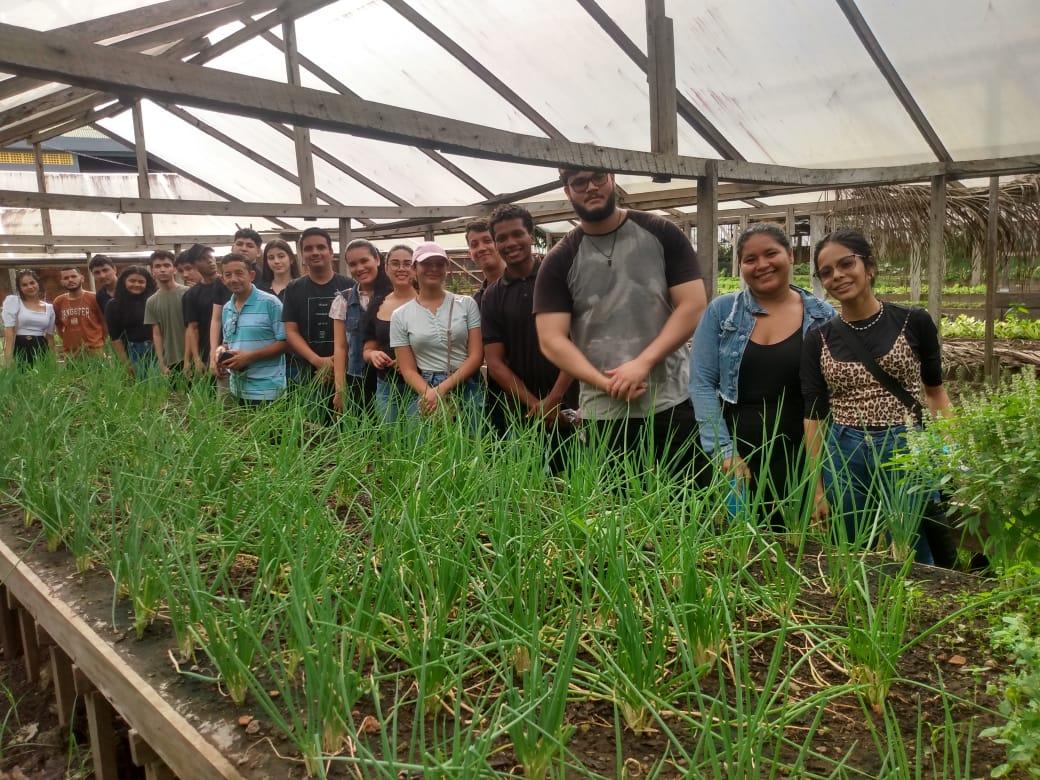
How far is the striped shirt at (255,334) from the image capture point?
3578 mm

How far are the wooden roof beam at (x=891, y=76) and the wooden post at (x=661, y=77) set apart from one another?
107 cm

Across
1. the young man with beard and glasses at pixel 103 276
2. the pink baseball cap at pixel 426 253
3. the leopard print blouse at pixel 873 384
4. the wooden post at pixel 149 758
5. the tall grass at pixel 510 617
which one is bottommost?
the wooden post at pixel 149 758

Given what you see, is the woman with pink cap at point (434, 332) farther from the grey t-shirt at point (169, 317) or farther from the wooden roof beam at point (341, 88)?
the wooden roof beam at point (341, 88)

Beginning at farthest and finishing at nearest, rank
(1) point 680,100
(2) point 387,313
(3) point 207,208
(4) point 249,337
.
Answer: (3) point 207,208, (1) point 680,100, (4) point 249,337, (2) point 387,313

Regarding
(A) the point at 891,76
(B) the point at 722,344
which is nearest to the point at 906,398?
(B) the point at 722,344

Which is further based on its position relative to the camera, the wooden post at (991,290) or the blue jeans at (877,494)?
the wooden post at (991,290)

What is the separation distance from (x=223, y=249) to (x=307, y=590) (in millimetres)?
14316

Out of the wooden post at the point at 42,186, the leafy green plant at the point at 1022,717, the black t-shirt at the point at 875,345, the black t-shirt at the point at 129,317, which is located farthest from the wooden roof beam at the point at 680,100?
the wooden post at the point at 42,186

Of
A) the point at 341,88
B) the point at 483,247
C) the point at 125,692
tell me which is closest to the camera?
the point at 125,692

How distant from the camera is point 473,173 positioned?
25.2 feet

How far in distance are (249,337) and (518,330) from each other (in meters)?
1.49

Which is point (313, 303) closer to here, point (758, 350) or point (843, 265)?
point (758, 350)

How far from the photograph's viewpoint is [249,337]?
3.59 meters

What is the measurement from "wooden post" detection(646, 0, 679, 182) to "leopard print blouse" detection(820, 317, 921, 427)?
1.84 metres
